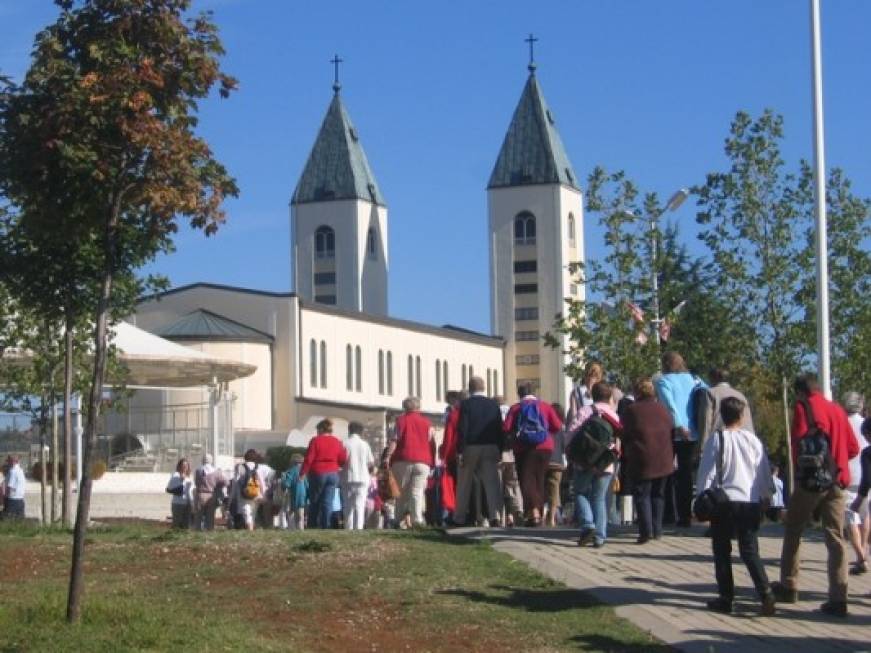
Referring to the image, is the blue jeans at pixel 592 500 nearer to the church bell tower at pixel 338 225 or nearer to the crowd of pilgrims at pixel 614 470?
the crowd of pilgrims at pixel 614 470

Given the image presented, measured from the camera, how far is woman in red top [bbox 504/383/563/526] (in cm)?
1991

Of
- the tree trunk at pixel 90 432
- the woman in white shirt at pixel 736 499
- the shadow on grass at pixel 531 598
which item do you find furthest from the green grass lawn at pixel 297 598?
the woman in white shirt at pixel 736 499

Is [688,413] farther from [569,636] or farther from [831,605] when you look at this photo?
[569,636]

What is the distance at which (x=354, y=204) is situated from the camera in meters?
125

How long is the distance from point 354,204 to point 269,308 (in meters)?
37.1

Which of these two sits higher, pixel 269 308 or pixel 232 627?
pixel 269 308

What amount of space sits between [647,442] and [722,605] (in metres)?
3.69

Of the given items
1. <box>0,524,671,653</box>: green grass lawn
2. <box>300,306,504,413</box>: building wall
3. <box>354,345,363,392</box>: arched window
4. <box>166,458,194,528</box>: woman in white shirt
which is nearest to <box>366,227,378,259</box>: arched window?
<box>300,306,504,413</box>: building wall

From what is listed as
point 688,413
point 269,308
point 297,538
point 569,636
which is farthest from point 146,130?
point 269,308

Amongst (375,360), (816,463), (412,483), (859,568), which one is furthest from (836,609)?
(375,360)

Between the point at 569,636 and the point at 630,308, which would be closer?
the point at 569,636

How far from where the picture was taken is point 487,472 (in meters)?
20.4

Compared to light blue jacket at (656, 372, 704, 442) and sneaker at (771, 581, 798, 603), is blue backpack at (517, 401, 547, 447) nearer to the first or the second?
light blue jacket at (656, 372, 704, 442)

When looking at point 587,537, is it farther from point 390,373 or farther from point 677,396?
point 390,373
